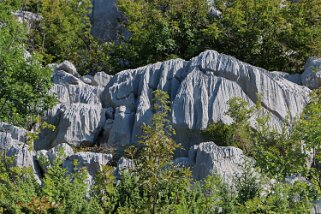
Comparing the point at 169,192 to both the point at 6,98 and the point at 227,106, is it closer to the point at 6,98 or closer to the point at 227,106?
the point at 6,98

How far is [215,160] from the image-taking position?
16.0 metres

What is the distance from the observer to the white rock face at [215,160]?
16.0 meters

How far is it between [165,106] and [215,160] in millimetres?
2748

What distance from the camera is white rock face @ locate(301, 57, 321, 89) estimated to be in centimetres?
2052

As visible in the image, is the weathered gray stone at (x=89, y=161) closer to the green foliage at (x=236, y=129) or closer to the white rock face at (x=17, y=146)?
the white rock face at (x=17, y=146)

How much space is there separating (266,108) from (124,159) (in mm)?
4904

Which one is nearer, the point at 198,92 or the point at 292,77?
the point at 198,92

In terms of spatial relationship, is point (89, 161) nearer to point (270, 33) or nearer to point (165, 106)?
point (165, 106)

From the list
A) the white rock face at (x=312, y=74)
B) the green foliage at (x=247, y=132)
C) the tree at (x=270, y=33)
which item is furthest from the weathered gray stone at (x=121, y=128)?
the tree at (x=270, y=33)

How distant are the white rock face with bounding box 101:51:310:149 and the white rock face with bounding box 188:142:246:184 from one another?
1.90 m

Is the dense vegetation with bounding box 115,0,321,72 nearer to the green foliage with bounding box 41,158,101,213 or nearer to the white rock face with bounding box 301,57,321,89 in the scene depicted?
the white rock face with bounding box 301,57,321,89

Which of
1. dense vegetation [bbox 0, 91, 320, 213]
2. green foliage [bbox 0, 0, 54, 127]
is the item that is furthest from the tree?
dense vegetation [bbox 0, 91, 320, 213]

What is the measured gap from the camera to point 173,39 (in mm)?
24703

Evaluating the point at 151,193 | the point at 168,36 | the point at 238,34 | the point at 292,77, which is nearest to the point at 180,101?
the point at 292,77
